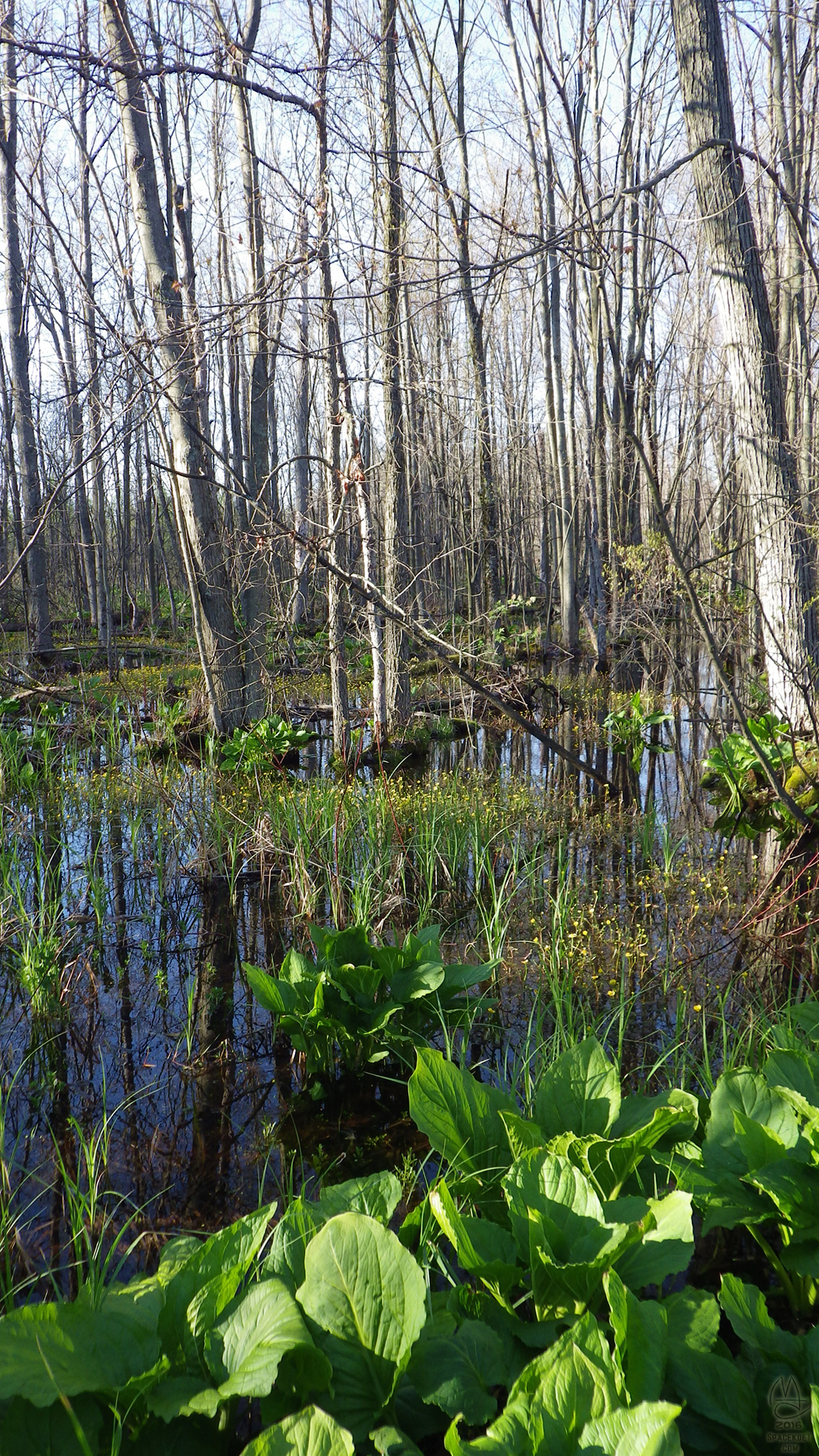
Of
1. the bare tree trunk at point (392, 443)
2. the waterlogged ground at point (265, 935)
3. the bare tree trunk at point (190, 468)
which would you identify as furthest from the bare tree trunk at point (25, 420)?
the bare tree trunk at point (392, 443)

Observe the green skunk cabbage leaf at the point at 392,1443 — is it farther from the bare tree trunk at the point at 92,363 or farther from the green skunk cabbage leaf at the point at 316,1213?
the bare tree trunk at the point at 92,363

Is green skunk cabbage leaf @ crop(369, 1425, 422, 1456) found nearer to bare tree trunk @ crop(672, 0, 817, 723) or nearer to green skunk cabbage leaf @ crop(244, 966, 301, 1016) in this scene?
green skunk cabbage leaf @ crop(244, 966, 301, 1016)

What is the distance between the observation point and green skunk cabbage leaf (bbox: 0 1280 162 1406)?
1.16 m

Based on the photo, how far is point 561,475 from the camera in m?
12.8

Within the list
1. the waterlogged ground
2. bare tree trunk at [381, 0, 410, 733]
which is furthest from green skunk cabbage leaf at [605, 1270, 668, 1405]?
bare tree trunk at [381, 0, 410, 733]

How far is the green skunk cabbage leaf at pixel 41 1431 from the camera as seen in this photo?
1.18 meters

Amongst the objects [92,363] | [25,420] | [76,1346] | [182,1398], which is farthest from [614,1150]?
[25,420]

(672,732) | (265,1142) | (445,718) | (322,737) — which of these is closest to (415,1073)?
(265,1142)

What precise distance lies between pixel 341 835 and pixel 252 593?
15.2ft

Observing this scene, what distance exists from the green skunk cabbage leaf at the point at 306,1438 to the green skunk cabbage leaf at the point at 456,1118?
0.73m

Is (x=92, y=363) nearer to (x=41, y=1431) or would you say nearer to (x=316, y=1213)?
(x=316, y=1213)

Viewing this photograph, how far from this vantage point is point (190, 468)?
22.7 ft

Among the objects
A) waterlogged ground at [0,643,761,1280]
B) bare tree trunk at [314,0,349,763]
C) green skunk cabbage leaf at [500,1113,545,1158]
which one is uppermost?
bare tree trunk at [314,0,349,763]

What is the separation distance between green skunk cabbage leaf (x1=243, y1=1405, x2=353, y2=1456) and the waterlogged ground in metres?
0.91
